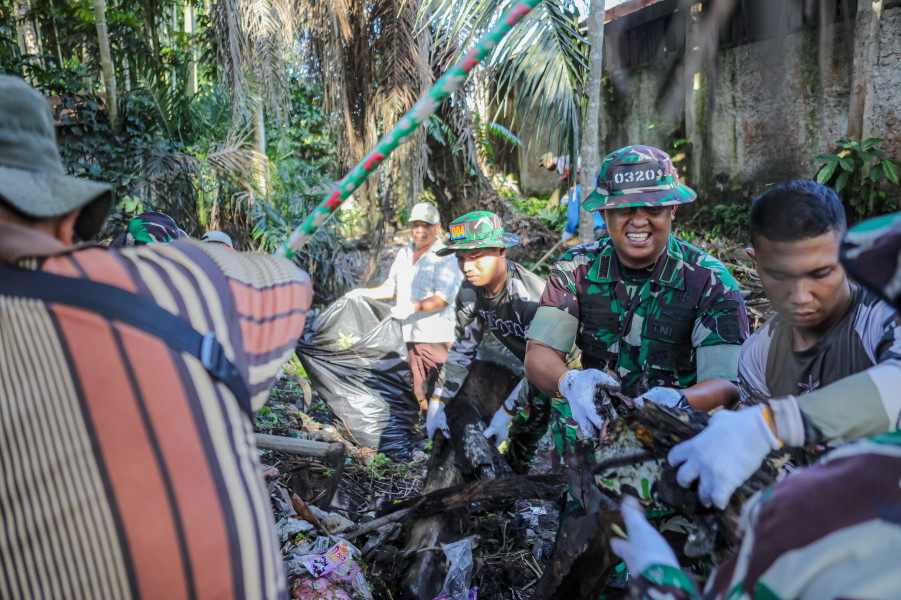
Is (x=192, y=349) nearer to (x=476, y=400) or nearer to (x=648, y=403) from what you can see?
(x=648, y=403)

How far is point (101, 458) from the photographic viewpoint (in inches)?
35.1

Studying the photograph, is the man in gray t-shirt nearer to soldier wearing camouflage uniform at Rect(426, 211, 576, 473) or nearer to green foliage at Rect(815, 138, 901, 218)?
soldier wearing camouflage uniform at Rect(426, 211, 576, 473)

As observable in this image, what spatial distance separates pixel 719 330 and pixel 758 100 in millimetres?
5935

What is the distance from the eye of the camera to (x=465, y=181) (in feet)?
22.4

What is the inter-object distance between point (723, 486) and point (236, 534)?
99cm

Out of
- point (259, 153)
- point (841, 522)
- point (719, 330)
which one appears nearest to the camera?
point (841, 522)

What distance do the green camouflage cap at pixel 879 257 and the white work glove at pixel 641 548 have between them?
2.03 ft

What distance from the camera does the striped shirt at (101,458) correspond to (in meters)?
0.89

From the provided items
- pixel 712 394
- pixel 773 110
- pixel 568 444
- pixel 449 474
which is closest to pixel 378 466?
pixel 449 474

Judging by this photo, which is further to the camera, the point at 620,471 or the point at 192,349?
the point at 620,471

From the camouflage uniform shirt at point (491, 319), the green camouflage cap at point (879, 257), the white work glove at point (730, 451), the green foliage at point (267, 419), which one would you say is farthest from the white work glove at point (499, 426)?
the green camouflage cap at point (879, 257)

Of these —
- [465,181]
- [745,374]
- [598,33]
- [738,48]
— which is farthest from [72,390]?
[738,48]

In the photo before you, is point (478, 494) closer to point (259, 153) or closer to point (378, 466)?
point (378, 466)

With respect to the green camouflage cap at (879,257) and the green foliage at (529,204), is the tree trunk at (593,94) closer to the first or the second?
the green camouflage cap at (879,257)
